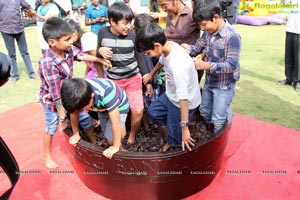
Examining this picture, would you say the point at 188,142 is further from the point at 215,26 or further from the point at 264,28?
the point at 264,28

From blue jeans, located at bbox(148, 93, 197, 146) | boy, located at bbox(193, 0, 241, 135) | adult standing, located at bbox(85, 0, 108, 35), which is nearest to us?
boy, located at bbox(193, 0, 241, 135)

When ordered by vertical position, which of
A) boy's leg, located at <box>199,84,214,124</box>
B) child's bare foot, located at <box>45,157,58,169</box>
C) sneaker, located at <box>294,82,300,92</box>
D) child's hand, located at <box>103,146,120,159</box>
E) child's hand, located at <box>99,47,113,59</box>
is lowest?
child's bare foot, located at <box>45,157,58,169</box>

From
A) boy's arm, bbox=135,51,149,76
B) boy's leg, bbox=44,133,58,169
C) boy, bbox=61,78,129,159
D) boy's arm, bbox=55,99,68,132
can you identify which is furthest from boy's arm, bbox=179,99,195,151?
boy's leg, bbox=44,133,58,169

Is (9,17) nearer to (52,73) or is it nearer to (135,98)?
(52,73)

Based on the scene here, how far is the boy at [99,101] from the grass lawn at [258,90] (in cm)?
193

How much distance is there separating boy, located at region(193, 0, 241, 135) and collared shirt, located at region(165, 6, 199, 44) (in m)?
0.32

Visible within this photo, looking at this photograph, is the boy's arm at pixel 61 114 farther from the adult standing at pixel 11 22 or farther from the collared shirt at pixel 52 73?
the adult standing at pixel 11 22

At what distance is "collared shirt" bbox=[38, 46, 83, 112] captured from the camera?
2176mm

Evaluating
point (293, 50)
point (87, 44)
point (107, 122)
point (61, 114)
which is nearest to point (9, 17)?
point (87, 44)

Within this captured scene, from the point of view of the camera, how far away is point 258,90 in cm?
438

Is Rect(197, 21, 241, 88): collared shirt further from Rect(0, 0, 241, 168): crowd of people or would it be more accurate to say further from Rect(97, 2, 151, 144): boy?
Rect(97, 2, 151, 144): boy

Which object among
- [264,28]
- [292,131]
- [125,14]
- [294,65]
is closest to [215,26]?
[125,14]

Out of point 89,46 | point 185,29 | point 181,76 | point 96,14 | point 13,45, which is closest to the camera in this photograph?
point 181,76

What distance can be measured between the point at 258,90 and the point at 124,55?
263 centimetres
